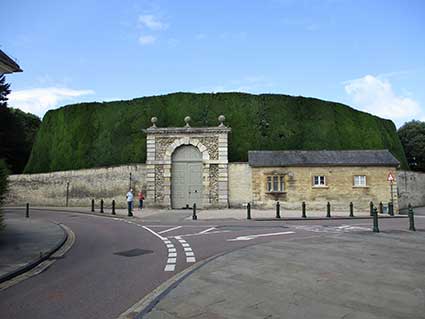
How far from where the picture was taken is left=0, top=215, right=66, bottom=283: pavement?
→ 7.16 meters

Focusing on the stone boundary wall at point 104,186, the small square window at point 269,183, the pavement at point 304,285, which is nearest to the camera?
the pavement at point 304,285

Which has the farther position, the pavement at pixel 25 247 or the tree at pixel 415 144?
the tree at pixel 415 144

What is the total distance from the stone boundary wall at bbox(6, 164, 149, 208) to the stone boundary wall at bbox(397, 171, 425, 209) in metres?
21.8

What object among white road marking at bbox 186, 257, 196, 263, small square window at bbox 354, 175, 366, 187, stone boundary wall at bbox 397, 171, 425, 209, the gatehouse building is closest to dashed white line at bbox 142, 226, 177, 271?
white road marking at bbox 186, 257, 196, 263

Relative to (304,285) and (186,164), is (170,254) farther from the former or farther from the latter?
(186,164)

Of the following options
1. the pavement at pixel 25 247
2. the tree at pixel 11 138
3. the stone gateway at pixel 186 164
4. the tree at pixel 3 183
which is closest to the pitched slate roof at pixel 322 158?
the stone gateway at pixel 186 164

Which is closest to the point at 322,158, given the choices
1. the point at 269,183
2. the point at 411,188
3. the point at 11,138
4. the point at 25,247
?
the point at 269,183

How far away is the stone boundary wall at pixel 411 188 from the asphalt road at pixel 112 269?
18322mm

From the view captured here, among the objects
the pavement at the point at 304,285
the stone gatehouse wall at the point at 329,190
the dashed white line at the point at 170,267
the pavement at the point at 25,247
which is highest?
the stone gatehouse wall at the point at 329,190

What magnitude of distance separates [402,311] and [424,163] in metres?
45.9

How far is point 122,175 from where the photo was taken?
25.8 m

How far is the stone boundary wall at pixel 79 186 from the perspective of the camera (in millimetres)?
25656

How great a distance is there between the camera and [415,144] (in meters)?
43.8

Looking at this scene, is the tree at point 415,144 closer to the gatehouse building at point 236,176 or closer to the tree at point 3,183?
the gatehouse building at point 236,176
